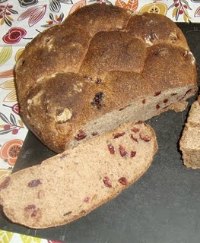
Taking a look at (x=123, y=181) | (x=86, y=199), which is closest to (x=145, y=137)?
(x=123, y=181)

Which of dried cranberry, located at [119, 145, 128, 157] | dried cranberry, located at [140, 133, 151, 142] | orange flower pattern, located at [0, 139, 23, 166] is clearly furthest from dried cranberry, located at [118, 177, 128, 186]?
orange flower pattern, located at [0, 139, 23, 166]

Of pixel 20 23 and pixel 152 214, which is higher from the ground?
pixel 20 23

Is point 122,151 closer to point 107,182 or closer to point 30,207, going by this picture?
point 107,182

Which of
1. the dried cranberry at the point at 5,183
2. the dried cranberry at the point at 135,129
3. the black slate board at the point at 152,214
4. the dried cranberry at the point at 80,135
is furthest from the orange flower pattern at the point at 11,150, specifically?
the dried cranberry at the point at 135,129

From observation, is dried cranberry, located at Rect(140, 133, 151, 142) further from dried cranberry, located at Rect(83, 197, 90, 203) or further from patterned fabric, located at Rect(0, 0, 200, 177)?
patterned fabric, located at Rect(0, 0, 200, 177)

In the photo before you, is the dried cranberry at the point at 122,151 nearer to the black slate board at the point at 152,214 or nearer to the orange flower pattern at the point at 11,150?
the black slate board at the point at 152,214

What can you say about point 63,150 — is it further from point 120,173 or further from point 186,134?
point 186,134
